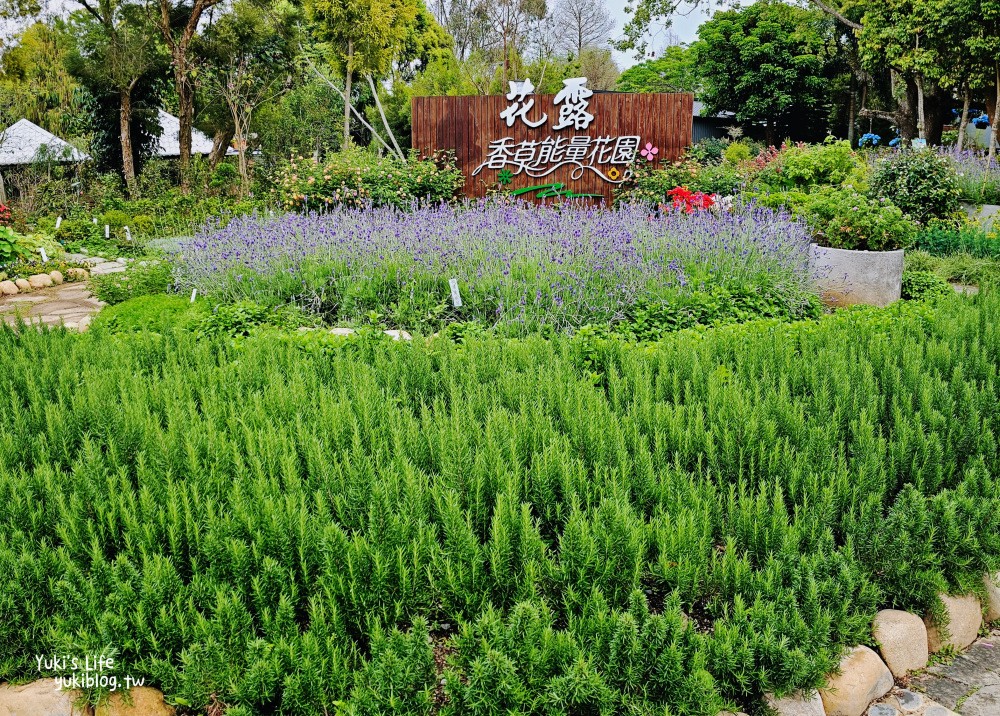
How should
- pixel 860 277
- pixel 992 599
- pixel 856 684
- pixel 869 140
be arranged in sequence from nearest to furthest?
pixel 856 684
pixel 992 599
pixel 860 277
pixel 869 140

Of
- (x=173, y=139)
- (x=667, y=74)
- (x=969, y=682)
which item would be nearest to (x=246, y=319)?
(x=969, y=682)

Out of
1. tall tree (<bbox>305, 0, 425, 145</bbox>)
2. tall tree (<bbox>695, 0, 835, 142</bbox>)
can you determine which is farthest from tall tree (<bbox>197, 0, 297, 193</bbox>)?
tall tree (<bbox>695, 0, 835, 142</bbox>)

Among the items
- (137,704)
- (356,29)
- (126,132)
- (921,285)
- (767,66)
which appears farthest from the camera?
(767,66)

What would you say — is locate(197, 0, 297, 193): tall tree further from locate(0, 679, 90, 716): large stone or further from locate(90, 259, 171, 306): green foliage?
locate(0, 679, 90, 716): large stone

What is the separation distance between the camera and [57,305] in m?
8.38

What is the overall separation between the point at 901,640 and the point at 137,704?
2.40 metres

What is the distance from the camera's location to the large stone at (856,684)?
2.51m

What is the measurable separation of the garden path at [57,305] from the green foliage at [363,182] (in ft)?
12.7

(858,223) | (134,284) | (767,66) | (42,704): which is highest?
(767,66)

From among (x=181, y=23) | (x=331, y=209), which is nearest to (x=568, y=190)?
(x=331, y=209)

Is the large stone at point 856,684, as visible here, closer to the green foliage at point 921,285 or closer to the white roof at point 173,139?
the green foliage at point 921,285

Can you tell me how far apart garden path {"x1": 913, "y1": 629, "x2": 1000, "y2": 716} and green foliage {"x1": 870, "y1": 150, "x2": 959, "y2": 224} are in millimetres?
8628

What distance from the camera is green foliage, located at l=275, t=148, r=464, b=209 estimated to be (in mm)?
12781

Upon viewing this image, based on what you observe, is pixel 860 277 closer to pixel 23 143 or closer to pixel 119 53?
pixel 119 53
